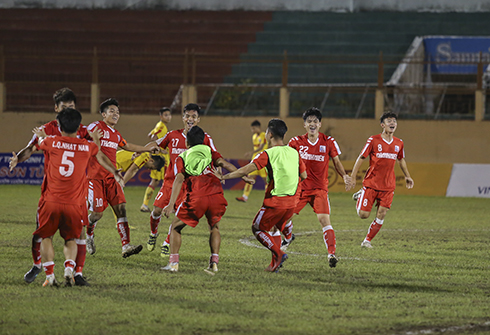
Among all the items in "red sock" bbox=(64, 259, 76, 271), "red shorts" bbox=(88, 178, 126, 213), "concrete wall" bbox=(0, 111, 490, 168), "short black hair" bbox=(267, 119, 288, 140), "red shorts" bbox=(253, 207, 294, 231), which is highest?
"concrete wall" bbox=(0, 111, 490, 168)

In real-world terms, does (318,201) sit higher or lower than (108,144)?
lower

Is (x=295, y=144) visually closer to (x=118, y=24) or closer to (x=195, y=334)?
(x=195, y=334)

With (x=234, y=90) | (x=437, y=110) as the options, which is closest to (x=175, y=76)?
(x=234, y=90)

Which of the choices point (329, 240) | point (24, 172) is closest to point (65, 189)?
point (329, 240)

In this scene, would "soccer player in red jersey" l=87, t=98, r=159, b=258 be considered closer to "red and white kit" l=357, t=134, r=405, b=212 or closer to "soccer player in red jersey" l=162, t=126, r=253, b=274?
"soccer player in red jersey" l=162, t=126, r=253, b=274

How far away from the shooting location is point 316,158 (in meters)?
9.72

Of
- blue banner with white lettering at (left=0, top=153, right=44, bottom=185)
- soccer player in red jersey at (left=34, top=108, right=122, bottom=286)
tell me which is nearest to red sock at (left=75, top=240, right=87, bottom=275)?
soccer player in red jersey at (left=34, top=108, right=122, bottom=286)

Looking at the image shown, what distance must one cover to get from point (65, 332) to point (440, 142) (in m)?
22.2

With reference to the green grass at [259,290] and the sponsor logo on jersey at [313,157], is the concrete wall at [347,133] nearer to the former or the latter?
the green grass at [259,290]

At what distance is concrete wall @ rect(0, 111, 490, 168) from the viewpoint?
84.0 ft

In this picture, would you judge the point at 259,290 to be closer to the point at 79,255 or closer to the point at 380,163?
the point at 79,255

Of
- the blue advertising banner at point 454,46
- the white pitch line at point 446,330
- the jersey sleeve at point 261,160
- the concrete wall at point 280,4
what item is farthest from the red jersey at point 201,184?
the concrete wall at point 280,4

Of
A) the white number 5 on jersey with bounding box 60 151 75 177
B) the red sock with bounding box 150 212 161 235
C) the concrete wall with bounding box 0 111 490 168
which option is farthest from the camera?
the concrete wall with bounding box 0 111 490 168

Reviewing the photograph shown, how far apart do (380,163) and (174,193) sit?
4.52m
